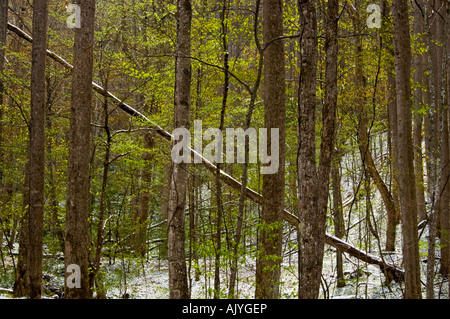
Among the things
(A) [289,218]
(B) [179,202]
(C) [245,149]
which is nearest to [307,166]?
(C) [245,149]

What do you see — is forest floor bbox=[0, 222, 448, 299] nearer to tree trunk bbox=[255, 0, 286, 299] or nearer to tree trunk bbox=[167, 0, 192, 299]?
tree trunk bbox=[255, 0, 286, 299]

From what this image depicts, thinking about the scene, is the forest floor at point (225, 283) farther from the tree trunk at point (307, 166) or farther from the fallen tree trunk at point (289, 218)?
the tree trunk at point (307, 166)

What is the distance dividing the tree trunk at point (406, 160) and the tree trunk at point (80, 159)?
625 centimetres

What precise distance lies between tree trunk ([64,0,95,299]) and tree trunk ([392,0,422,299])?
246 inches

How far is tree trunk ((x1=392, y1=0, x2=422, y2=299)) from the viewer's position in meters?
7.94

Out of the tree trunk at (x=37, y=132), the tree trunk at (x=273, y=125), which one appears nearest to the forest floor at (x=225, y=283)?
the tree trunk at (x=37, y=132)

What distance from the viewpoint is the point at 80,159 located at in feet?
24.3

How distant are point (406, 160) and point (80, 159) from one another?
6.48 meters

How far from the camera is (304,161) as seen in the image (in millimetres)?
5441

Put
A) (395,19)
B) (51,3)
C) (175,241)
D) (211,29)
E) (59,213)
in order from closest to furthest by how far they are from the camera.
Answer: (175,241)
(395,19)
(211,29)
(59,213)
(51,3)

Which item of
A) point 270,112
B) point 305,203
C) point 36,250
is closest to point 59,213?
point 36,250

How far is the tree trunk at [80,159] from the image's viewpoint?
732 centimetres
